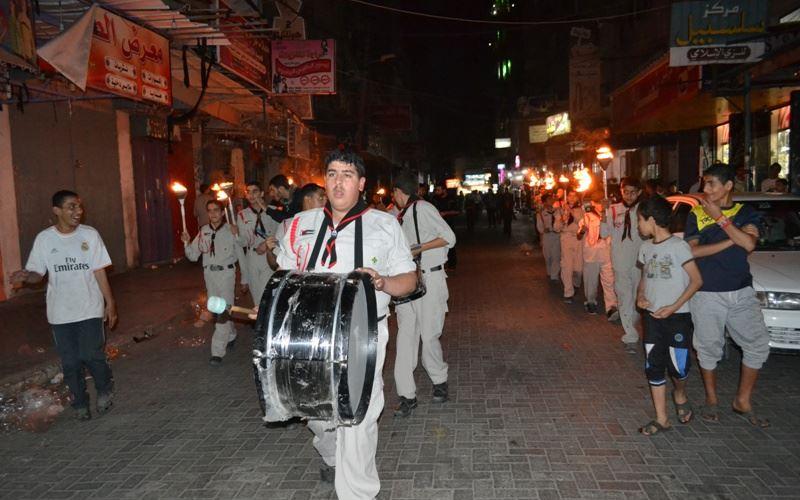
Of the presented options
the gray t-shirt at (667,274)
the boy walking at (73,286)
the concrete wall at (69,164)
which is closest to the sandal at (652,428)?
the gray t-shirt at (667,274)

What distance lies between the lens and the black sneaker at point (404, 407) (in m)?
5.32

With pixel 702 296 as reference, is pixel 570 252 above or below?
below

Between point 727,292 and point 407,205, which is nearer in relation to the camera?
point 727,292

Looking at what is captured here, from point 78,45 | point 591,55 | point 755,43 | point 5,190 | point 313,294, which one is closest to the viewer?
point 313,294

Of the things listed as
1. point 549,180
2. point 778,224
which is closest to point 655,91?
point 778,224

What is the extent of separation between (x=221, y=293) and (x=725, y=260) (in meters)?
5.56

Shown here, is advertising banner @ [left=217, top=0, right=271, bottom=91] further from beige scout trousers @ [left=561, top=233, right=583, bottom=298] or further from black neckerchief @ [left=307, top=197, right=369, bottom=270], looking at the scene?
black neckerchief @ [left=307, top=197, right=369, bottom=270]

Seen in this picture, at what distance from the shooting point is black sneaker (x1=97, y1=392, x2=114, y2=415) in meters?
5.65

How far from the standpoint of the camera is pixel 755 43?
11.3 metres

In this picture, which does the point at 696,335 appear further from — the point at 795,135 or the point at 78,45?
the point at 795,135

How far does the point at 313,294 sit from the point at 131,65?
7409 millimetres

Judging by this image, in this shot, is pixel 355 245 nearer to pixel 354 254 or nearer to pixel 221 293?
pixel 354 254

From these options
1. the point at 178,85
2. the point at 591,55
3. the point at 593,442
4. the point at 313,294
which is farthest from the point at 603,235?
the point at 591,55

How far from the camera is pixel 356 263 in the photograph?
3375mm
